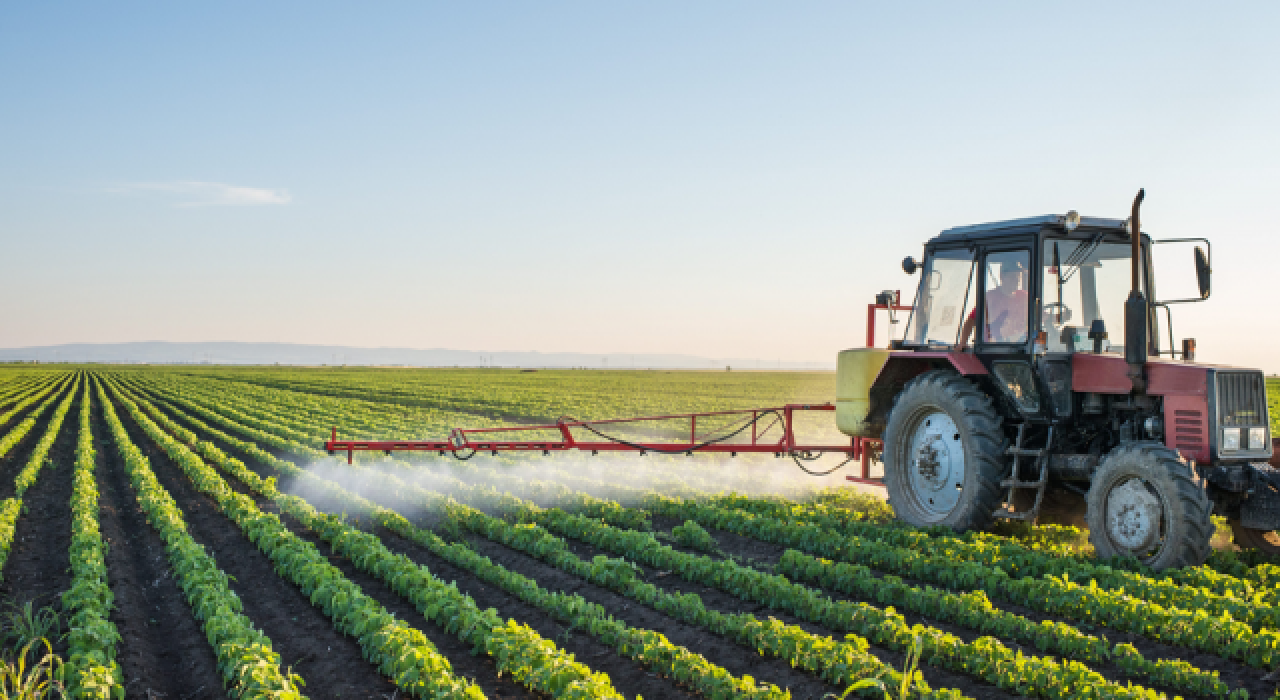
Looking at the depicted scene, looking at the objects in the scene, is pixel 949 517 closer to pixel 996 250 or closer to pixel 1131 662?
pixel 996 250

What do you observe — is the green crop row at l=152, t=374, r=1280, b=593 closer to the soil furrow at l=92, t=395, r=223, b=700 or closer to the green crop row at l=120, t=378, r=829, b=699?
the green crop row at l=120, t=378, r=829, b=699

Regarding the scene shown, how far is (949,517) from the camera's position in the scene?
327 inches

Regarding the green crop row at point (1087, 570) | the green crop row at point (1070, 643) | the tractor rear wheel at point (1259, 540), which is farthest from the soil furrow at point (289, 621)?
the tractor rear wheel at point (1259, 540)

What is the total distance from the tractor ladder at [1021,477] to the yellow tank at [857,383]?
191 centimetres

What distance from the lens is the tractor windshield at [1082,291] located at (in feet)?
25.2

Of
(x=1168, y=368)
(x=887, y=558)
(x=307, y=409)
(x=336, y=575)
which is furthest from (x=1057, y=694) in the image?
(x=307, y=409)

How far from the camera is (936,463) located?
27.9 ft

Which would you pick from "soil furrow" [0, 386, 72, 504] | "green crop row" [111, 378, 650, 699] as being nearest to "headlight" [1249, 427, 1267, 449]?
"green crop row" [111, 378, 650, 699]

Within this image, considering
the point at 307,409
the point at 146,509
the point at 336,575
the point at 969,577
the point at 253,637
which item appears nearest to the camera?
the point at 253,637

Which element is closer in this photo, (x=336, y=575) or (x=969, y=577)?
(x=969, y=577)

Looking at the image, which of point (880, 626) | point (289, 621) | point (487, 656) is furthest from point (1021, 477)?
point (289, 621)

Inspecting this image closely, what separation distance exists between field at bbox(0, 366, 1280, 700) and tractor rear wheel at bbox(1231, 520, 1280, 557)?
0.15m

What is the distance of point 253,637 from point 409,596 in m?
1.42

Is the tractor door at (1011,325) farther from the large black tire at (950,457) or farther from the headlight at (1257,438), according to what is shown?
the headlight at (1257,438)
